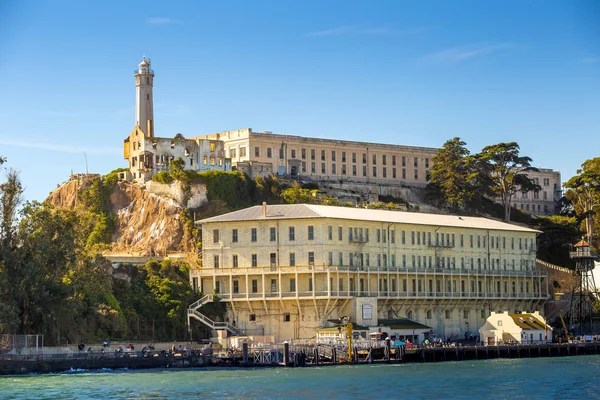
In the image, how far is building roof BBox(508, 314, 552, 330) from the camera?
101 m

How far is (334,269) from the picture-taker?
97.9m

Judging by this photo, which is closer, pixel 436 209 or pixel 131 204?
pixel 131 204

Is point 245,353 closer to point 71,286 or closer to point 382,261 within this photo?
point 71,286

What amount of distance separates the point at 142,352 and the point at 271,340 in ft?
48.0

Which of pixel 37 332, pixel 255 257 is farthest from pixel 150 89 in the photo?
→ pixel 37 332

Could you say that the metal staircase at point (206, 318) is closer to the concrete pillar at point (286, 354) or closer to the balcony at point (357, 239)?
the balcony at point (357, 239)

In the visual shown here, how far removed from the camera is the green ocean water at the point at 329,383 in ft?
222

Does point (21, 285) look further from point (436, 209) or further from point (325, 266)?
point (436, 209)

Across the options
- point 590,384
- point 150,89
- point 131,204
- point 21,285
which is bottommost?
point 590,384

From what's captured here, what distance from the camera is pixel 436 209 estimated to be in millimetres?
135250

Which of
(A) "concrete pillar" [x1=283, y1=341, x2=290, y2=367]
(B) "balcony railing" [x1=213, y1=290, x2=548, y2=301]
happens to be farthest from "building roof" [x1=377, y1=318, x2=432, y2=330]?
(A) "concrete pillar" [x1=283, y1=341, x2=290, y2=367]

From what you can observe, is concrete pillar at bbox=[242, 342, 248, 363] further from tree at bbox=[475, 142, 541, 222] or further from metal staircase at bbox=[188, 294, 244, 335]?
tree at bbox=[475, 142, 541, 222]

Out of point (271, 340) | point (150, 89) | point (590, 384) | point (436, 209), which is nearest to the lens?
point (590, 384)

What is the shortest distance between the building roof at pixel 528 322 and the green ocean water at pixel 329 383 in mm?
13597
